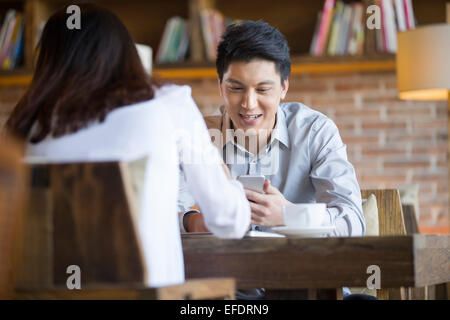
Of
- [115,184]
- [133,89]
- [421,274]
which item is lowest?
[421,274]

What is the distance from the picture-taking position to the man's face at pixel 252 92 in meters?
2.20

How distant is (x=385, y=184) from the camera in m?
4.17

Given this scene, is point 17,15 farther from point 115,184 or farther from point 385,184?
point 115,184

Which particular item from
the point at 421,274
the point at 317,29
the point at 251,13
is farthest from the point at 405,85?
the point at 421,274

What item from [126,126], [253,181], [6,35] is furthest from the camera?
[6,35]

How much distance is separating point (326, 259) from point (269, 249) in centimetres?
11

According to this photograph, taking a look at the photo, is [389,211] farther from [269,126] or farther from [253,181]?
[253,181]

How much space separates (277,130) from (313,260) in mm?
881

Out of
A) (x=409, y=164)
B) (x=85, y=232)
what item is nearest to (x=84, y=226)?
(x=85, y=232)

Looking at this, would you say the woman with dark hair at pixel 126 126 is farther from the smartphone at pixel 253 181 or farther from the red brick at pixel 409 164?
the red brick at pixel 409 164

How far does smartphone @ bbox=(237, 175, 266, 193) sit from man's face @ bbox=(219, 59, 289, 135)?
1.73ft

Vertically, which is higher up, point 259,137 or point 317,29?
point 317,29

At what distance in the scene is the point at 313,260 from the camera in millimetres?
1400

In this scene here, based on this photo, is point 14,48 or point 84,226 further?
point 14,48
